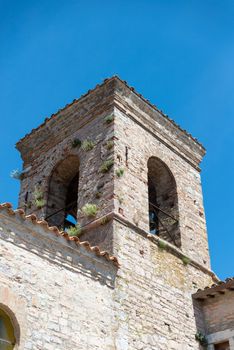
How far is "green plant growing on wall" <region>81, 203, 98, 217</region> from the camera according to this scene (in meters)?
10.6

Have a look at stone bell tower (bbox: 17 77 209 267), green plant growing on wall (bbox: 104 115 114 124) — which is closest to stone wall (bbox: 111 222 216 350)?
stone bell tower (bbox: 17 77 209 267)

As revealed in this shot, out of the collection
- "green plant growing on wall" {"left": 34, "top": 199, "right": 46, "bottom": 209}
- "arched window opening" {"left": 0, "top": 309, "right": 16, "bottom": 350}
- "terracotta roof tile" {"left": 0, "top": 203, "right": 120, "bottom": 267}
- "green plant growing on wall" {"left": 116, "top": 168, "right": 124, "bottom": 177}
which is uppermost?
"green plant growing on wall" {"left": 34, "top": 199, "right": 46, "bottom": 209}

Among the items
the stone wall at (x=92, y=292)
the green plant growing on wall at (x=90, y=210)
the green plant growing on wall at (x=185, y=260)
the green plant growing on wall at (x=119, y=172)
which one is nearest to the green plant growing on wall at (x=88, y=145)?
the green plant growing on wall at (x=119, y=172)

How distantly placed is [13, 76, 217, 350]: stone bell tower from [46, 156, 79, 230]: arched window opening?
0.08ft

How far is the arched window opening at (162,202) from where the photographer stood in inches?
476

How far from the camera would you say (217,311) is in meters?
10.5

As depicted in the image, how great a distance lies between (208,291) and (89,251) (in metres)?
2.93

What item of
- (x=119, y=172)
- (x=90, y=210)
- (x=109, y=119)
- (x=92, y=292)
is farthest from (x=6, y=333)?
(x=109, y=119)

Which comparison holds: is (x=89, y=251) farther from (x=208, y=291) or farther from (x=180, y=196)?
(x=180, y=196)

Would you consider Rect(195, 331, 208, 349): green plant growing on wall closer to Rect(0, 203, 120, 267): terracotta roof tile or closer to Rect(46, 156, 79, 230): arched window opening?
Rect(0, 203, 120, 267): terracotta roof tile

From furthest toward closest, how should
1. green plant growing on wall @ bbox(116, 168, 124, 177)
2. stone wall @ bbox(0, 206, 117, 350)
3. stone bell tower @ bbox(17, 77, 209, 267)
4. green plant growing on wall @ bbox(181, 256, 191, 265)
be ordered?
green plant growing on wall @ bbox(181, 256, 191, 265)
stone bell tower @ bbox(17, 77, 209, 267)
green plant growing on wall @ bbox(116, 168, 124, 177)
stone wall @ bbox(0, 206, 117, 350)

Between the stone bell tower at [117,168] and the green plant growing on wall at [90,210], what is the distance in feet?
0.08

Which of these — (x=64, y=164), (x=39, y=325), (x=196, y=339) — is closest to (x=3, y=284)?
(x=39, y=325)

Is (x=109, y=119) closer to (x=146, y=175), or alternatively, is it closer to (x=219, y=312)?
(x=146, y=175)
